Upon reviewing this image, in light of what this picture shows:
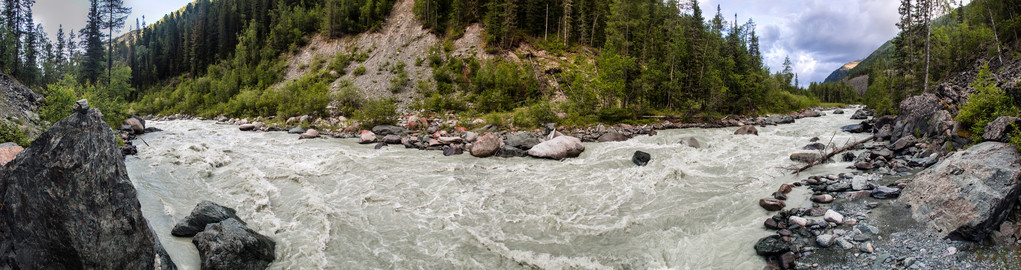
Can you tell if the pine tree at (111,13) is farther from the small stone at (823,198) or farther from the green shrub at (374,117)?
the small stone at (823,198)

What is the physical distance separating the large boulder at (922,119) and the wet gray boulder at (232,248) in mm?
19711

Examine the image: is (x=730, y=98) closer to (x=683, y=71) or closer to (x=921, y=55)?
(x=683, y=71)

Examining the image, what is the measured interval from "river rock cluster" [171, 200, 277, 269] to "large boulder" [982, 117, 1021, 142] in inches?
586

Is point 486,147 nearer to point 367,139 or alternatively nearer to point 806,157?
point 367,139

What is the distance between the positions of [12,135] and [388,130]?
15020 mm

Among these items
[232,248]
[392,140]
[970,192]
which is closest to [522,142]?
[392,140]

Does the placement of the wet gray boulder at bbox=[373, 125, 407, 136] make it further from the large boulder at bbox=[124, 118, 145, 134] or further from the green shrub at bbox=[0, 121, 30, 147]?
the large boulder at bbox=[124, 118, 145, 134]

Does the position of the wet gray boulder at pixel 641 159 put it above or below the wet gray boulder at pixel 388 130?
below

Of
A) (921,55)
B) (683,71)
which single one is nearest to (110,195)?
(683,71)

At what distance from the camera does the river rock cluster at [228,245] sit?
5793 mm

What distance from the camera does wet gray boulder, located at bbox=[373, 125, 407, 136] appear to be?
78.6 ft

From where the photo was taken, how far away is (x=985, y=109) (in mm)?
9477

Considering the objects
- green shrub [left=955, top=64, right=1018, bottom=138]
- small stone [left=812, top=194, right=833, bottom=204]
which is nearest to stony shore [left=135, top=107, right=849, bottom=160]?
green shrub [left=955, top=64, right=1018, bottom=138]

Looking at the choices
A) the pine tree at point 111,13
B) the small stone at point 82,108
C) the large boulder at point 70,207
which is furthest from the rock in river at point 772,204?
the pine tree at point 111,13
